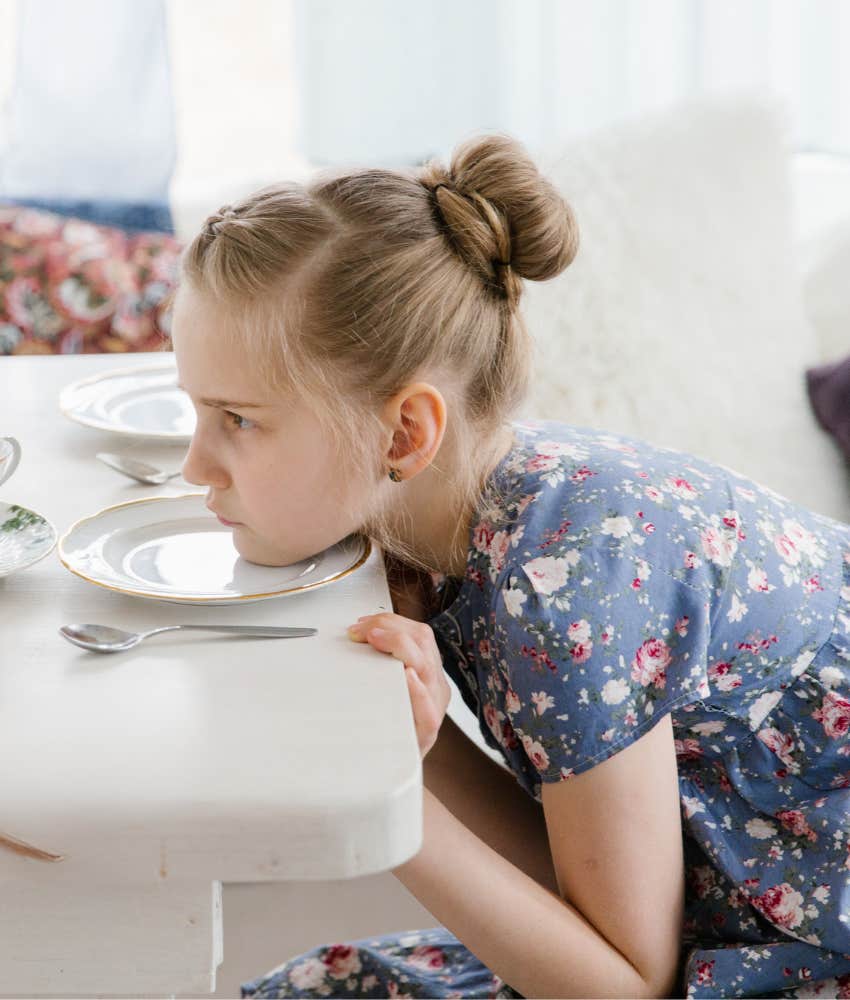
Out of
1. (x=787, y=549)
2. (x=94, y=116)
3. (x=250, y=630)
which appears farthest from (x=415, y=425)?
(x=94, y=116)

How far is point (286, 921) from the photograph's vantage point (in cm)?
171

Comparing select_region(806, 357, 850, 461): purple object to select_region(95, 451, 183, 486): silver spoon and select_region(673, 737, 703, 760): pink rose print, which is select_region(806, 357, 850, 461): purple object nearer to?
select_region(673, 737, 703, 760): pink rose print

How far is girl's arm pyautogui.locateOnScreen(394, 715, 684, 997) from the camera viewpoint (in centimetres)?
86

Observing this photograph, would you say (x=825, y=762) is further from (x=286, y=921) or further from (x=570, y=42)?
(x=570, y=42)

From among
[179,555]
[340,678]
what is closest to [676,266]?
[179,555]

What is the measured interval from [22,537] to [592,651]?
408 mm

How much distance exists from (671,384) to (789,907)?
3.40 feet

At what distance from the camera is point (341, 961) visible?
1.07 m

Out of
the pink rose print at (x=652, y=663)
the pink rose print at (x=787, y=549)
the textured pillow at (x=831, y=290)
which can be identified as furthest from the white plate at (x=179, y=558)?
the textured pillow at (x=831, y=290)

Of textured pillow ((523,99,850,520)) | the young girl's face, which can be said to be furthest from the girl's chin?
textured pillow ((523,99,850,520))

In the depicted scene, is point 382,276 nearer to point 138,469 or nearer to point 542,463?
point 542,463

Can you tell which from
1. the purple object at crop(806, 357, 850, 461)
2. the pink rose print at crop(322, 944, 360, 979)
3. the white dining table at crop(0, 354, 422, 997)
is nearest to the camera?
the white dining table at crop(0, 354, 422, 997)

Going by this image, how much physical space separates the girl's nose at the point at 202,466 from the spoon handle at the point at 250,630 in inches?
5.6

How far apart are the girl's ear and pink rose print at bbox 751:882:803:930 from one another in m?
0.42
